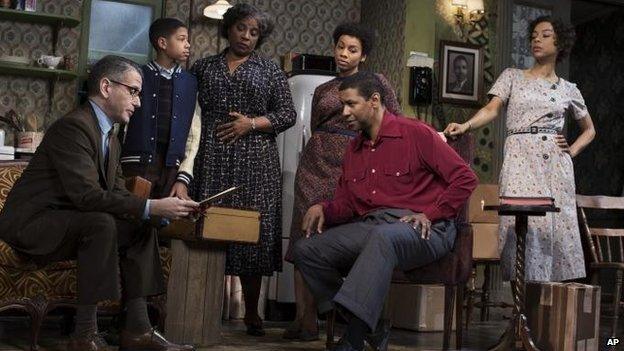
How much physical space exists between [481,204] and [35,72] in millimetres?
3722

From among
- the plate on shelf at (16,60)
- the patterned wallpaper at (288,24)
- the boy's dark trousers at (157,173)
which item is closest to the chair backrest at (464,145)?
the boy's dark trousers at (157,173)

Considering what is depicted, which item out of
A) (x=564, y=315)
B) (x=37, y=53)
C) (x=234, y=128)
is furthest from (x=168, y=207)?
(x=37, y=53)

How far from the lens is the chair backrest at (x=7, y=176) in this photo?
3.40m

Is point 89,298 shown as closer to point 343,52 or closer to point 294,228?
point 294,228

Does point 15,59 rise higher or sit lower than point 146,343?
higher

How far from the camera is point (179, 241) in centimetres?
328

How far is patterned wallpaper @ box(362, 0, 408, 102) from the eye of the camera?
22.0ft

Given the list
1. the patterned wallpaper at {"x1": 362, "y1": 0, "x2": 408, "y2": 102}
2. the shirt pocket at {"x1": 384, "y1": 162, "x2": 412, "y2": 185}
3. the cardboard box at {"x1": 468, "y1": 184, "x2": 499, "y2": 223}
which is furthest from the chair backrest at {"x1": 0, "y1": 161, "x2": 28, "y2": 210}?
the patterned wallpaper at {"x1": 362, "y1": 0, "x2": 408, "y2": 102}

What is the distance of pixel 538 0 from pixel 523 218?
4.37 metres

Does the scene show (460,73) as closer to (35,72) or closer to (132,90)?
(35,72)

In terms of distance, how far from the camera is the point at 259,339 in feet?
12.3

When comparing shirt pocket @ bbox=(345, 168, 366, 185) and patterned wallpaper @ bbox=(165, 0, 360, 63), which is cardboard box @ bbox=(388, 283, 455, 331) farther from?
patterned wallpaper @ bbox=(165, 0, 360, 63)

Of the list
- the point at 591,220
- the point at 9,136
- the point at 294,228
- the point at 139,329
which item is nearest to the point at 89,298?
the point at 139,329

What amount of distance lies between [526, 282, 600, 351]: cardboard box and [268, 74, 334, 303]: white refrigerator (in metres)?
1.82
